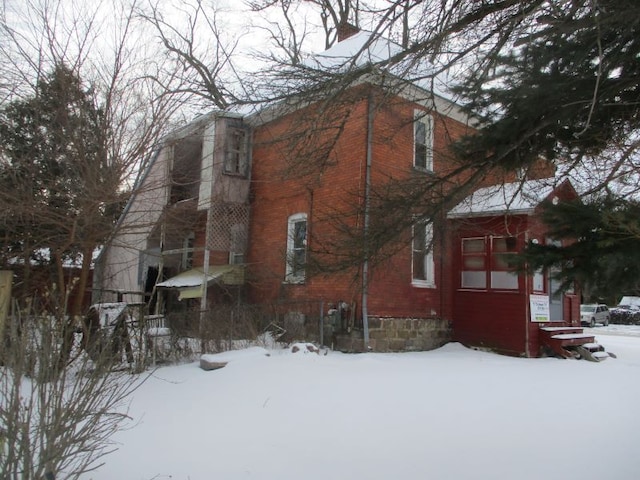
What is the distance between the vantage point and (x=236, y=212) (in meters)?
14.9

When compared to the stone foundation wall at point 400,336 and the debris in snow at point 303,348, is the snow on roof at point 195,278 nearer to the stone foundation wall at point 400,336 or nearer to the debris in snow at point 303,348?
the stone foundation wall at point 400,336

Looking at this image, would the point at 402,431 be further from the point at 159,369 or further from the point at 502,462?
the point at 159,369

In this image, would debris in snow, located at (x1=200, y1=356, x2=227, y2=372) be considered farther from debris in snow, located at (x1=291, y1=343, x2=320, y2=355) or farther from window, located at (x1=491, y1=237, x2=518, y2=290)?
window, located at (x1=491, y1=237, x2=518, y2=290)

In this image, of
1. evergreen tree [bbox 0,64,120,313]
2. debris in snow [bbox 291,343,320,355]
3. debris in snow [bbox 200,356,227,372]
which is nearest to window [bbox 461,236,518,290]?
debris in snow [bbox 291,343,320,355]

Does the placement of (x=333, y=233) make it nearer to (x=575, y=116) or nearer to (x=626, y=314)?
(x=575, y=116)

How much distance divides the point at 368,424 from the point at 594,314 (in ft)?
107

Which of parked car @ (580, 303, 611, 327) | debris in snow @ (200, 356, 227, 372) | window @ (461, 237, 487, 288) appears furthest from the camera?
parked car @ (580, 303, 611, 327)

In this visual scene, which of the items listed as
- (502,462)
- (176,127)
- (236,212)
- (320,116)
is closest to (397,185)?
(320,116)

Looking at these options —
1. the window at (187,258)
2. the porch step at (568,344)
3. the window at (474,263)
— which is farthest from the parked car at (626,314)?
the window at (187,258)

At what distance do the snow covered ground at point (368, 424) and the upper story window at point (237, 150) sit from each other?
22.2ft

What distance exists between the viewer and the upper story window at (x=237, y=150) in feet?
47.1

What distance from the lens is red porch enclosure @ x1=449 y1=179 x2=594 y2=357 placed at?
12.2 meters

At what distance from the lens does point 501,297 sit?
12.8m

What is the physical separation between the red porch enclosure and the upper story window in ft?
19.4
